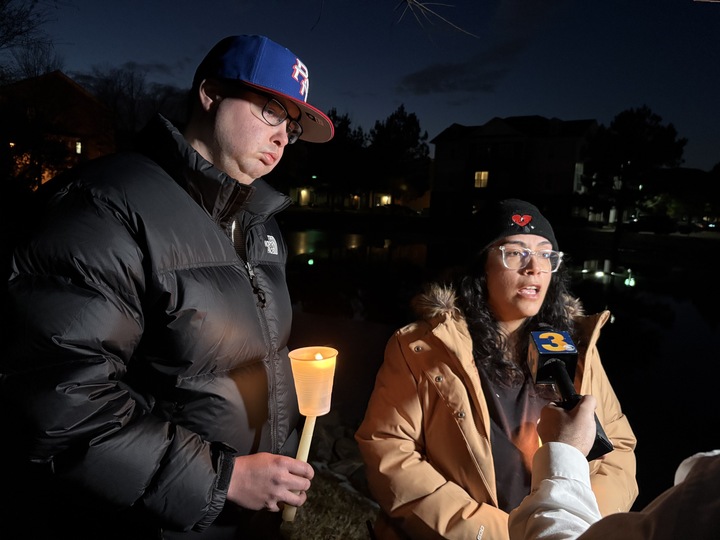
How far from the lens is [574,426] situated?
69.8 inches

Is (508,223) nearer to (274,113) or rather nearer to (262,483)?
(274,113)

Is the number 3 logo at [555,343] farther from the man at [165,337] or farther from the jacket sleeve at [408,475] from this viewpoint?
the man at [165,337]

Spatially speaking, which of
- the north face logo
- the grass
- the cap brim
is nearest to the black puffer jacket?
the north face logo

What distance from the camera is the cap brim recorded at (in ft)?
6.86

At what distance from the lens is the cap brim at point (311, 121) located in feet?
6.86

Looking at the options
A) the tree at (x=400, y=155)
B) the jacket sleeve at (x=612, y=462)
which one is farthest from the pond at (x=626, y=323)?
the tree at (x=400, y=155)

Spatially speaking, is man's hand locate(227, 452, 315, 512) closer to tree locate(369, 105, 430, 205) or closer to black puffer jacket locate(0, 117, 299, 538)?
black puffer jacket locate(0, 117, 299, 538)

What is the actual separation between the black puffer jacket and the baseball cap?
1.29 ft

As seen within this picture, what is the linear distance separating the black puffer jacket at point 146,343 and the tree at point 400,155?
50446 millimetres

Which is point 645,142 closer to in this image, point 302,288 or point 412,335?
point 302,288

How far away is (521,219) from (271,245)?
5.34ft

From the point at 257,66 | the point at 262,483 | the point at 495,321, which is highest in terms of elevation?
the point at 257,66

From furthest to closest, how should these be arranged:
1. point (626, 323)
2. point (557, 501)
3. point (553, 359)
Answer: point (626, 323) < point (553, 359) < point (557, 501)

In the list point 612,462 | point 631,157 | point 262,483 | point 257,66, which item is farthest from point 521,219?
point 631,157
